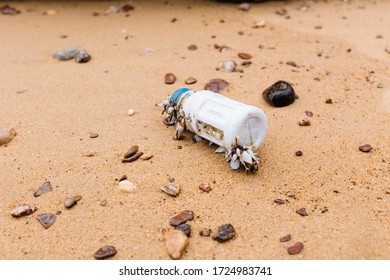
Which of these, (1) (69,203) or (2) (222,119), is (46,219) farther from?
(2) (222,119)

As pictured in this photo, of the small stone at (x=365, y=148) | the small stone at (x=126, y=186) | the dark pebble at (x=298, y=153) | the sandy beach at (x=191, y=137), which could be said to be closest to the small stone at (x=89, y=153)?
the sandy beach at (x=191, y=137)

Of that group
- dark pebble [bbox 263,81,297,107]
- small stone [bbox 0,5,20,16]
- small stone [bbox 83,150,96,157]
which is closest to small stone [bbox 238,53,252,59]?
dark pebble [bbox 263,81,297,107]

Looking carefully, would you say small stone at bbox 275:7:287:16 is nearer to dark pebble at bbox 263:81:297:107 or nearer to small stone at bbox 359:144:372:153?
dark pebble at bbox 263:81:297:107

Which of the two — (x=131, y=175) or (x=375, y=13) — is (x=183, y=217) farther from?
(x=375, y=13)

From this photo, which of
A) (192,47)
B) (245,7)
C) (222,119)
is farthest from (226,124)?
(245,7)

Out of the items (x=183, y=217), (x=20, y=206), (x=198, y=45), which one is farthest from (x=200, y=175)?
(x=198, y=45)

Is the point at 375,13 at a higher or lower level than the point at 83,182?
higher

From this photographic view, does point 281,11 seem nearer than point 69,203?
No
